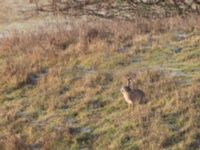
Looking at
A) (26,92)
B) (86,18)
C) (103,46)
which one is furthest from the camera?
(86,18)

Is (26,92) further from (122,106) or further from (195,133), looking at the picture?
(195,133)

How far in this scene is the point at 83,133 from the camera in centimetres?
1018

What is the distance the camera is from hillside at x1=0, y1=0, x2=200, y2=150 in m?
9.88

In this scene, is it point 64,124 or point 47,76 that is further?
point 47,76

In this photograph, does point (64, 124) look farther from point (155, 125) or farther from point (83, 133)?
point (155, 125)

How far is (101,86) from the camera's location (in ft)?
38.7

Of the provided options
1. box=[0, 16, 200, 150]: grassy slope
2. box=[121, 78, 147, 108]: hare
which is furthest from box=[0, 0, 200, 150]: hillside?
box=[121, 78, 147, 108]: hare

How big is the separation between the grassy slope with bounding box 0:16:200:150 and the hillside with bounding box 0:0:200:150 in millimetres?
16

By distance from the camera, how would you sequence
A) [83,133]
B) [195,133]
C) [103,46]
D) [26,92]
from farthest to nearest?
1. [103,46]
2. [26,92]
3. [83,133]
4. [195,133]

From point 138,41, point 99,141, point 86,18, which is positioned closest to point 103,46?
point 138,41

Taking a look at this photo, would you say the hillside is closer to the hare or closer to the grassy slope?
the grassy slope

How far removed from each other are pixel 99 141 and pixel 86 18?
35.2ft

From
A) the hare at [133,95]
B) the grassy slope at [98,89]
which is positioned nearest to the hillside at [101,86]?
the grassy slope at [98,89]

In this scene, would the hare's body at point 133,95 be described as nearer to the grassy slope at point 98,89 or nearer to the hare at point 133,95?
the hare at point 133,95
